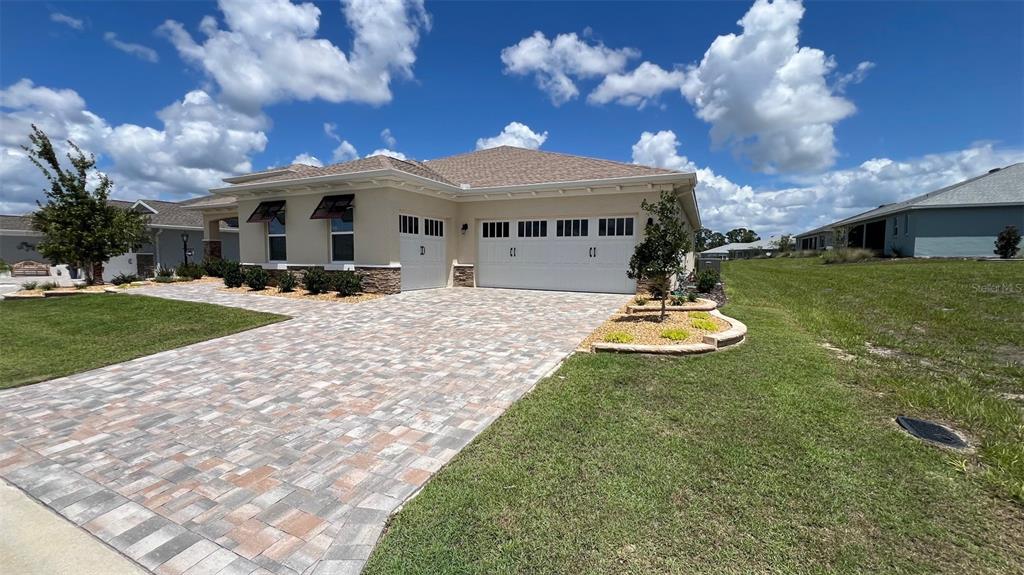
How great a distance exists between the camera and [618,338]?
682 cm

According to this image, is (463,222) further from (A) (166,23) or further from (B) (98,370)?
(B) (98,370)

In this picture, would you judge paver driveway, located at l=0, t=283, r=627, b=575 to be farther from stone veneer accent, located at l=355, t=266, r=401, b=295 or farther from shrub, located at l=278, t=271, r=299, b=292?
shrub, located at l=278, t=271, r=299, b=292

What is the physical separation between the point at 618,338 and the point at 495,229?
9936 millimetres

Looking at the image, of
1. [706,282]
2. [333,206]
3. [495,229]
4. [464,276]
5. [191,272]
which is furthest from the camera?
[191,272]

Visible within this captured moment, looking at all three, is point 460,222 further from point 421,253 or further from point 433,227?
point 421,253

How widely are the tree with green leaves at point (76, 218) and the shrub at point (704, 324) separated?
63.9 ft

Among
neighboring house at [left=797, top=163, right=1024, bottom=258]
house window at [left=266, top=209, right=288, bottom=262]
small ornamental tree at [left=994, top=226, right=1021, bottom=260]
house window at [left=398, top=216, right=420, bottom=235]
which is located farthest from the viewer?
neighboring house at [left=797, top=163, right=1024, bottom=258]

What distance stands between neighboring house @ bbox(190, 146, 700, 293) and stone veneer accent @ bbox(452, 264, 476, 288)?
0.13 feet

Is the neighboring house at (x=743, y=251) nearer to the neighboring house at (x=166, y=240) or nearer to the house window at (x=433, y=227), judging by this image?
the house window at (x=433, y=227)

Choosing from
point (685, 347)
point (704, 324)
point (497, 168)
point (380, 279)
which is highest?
point (497, 168)

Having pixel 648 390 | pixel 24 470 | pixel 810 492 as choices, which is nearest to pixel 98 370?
pixel 24 470

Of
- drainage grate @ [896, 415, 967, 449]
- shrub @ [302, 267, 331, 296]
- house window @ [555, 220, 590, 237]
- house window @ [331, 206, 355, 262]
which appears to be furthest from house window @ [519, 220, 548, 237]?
drainage grate @ [896, 415, 967, 449]

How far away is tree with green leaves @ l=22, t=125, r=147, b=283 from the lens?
14523 millimetres

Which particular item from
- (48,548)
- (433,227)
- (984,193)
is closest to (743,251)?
(984,193)
